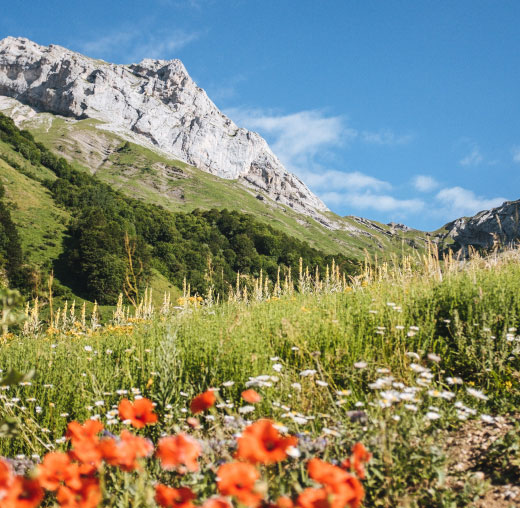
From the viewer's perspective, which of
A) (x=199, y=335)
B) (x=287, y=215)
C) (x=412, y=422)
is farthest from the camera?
(x=287, y=215)

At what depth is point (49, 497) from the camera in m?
3.13

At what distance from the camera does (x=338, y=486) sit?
55.4 inches

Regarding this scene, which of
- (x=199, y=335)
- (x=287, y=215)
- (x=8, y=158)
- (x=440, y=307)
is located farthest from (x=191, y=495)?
(x=287, y=215)

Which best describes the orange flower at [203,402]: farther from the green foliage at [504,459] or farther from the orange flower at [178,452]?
the green foliage at [504,459]

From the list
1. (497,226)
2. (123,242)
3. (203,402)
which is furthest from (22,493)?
(123,242)

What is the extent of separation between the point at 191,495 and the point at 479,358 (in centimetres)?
343

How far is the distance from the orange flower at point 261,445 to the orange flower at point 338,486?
0.14 meters

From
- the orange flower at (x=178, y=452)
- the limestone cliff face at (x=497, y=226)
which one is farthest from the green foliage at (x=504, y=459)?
the limestone cliff face at (x=497, y=226)

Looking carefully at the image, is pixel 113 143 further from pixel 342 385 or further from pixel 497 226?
pixel 342 385

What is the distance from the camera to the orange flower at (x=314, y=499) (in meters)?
1.36

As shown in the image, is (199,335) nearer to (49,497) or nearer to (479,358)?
(49,497)

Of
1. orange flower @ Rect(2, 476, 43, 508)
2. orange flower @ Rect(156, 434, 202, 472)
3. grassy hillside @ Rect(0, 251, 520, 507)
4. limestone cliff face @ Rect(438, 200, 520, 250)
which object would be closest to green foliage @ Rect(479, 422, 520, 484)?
grassy hillside @ Rect(0, 251, 520, 507)

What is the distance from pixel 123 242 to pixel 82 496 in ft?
195

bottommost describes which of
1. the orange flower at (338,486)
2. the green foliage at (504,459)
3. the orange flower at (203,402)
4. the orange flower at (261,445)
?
the green foliage at (504,459)
